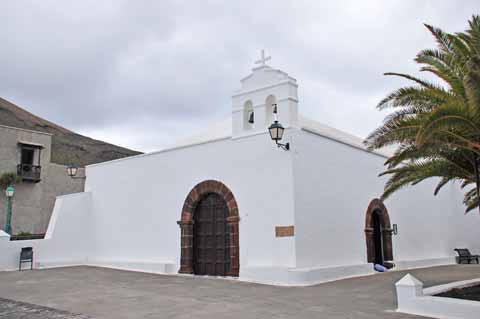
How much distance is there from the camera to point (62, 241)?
42.3ft

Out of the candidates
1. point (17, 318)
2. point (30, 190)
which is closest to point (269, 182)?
point (17, 318)

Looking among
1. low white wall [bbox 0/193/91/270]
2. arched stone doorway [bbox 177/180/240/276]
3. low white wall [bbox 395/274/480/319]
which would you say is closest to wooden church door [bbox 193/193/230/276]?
arched stone doorway [bbox 177/180/240/276]

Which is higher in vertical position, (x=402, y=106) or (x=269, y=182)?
(x=402, y=106)

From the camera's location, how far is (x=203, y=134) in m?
13.8

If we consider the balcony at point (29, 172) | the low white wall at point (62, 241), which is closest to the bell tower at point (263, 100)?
the low white wall at point (62, 241)

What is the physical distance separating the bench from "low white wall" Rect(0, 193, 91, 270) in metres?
12.6

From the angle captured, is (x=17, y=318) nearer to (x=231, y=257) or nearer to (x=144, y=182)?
(x=231, y=257)

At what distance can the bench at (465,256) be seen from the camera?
15.5 meters

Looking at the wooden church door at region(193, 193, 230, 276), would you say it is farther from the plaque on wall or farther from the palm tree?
the palm tree

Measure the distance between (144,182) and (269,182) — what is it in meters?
4.31

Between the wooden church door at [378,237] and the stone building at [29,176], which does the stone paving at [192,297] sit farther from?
the stone building at [29,176]

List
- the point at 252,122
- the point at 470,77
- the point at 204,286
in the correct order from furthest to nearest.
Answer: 1. the point at 252,122
2. the point at 204,286
3. the point at 470,77

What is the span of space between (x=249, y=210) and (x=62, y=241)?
627 cm

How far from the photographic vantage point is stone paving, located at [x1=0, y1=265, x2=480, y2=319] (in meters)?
6.12
